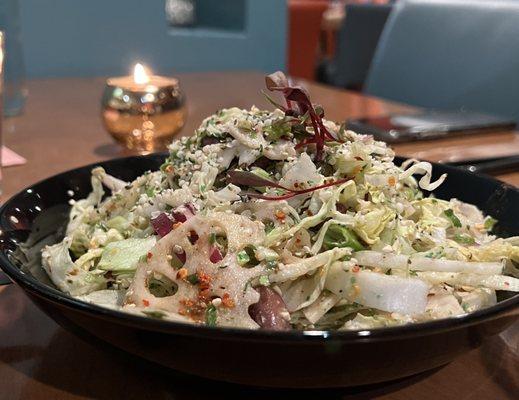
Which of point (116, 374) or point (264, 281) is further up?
point (264, 281)

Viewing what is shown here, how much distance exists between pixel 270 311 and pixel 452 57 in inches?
81.1

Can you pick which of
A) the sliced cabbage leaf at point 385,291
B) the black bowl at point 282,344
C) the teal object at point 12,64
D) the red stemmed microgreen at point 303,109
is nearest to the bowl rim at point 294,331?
the black bowl at point 282,344

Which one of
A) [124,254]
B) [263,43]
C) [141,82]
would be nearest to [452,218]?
[124,254]

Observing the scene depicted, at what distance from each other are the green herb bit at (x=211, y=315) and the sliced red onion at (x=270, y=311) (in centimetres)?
4

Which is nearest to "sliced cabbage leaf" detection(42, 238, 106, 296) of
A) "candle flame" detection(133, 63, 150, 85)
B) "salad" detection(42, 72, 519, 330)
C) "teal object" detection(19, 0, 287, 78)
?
"salad" detection(42, 72, 519, 330)

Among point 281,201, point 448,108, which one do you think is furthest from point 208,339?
point 448,108

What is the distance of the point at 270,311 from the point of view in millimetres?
617

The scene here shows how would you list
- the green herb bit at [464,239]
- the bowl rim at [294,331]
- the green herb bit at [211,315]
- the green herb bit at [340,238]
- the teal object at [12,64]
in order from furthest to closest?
the teal object at [12,64] → the green herb bit at [464,239] → the green herb bit at [340,238] → the green herb bit at [211,315] → the bowl rim at [294,331]

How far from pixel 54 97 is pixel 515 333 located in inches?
70.6

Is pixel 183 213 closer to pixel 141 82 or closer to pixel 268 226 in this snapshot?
pixel 268 226

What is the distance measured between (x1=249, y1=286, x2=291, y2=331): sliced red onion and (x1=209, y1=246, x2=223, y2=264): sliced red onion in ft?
0.16

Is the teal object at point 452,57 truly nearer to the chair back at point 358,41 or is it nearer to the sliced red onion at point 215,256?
the sliced red onion at point 215,256

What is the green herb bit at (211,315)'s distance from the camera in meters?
0.59

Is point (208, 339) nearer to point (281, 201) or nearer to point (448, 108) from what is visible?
point (281, 201)
